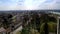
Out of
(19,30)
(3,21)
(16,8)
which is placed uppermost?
(16,8)

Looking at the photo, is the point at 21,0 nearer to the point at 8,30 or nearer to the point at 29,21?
the point at 29,21

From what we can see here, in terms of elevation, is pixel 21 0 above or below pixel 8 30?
above

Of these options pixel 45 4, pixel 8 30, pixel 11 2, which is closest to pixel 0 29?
pixel 8 30

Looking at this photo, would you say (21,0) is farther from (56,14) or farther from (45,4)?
(56,14)

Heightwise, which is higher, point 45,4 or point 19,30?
point 45,4

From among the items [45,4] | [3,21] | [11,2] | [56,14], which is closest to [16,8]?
[11,2]
